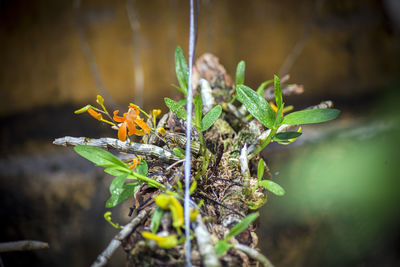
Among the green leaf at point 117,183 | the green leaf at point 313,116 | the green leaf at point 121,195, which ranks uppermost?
the green leaf at point 313,116

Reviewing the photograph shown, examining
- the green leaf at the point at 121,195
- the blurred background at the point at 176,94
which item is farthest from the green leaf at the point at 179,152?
the blurred background at the point at 176,94

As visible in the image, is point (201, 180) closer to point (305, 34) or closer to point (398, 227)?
point (305, 34)

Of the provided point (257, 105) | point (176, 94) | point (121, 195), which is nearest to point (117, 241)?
point (121, 195)

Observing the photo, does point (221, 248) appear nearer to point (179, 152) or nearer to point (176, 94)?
→ point (179, 152)

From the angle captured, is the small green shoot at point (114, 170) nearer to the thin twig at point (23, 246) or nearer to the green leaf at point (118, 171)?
the green leaf at point (118, 171)

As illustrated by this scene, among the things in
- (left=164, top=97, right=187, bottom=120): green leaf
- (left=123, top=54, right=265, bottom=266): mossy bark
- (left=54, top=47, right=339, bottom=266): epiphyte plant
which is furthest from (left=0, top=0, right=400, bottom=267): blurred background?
(left=164, top=97, right=187, bottom=120): green leaf

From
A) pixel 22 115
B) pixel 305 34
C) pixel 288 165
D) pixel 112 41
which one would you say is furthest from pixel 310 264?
pixel 22 115
